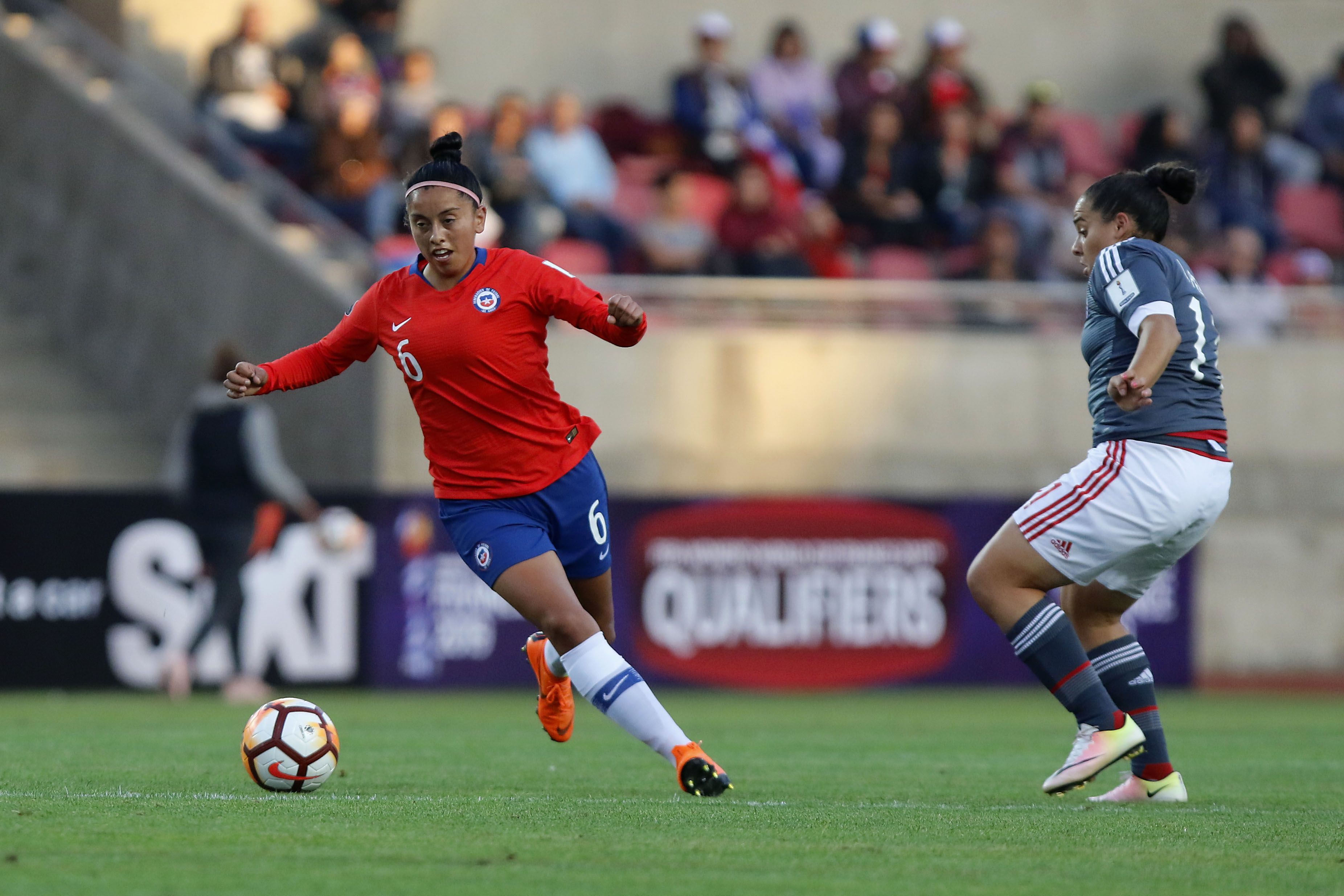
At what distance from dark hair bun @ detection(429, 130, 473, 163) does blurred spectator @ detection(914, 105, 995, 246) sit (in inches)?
437

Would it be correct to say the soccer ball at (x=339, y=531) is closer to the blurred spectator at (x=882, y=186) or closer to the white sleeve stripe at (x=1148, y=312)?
the blurred spectator at (x=882, y=186)

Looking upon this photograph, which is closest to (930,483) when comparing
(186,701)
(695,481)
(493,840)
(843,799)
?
(695,481)

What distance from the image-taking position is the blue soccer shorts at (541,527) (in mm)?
6602

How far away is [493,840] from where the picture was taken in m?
5.37

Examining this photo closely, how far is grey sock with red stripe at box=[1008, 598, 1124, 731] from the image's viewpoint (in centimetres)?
660

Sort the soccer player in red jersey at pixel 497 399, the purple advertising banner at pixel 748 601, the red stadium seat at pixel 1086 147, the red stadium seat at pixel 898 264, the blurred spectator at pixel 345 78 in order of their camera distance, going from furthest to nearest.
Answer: the red stadium seat at pixel 1086 147, the red stadium seat at pixel 898 264, the blurred spectator at pixel 345 78, the purple advertising banner at pixel 748 601, the soccer player in red jersey at pixel 497 399

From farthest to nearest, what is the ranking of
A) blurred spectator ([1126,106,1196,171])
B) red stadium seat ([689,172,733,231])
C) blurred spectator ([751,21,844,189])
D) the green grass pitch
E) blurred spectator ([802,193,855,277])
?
blurred spectator ([1126,106,1196,171]) < blurred spectator ([751,21,844,189]) < red stadium seat ([689,172,733,231]) < blurred spectator ([802,193,855,277]) < the green grass pitch

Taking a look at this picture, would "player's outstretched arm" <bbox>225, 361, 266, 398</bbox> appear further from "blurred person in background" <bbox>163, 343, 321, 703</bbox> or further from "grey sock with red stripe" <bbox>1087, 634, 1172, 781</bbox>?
"blurred person in background" <bbox>163, 343, 321, 703</bbox>

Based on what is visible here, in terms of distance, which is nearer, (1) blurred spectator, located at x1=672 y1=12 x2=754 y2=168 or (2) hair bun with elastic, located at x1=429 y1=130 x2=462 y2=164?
(2) hair bun with elastic, located at x1=429 y1=130 x2=462 y2=164

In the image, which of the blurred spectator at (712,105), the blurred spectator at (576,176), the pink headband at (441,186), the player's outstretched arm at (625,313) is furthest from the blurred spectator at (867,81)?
the player's outstretched arm at (625,313)

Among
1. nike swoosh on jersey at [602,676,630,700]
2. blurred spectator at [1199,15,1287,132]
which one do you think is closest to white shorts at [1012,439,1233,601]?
nike swoosh on jersey at [602,676,630,700]

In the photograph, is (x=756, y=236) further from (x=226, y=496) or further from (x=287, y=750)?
(x=287, y=750)

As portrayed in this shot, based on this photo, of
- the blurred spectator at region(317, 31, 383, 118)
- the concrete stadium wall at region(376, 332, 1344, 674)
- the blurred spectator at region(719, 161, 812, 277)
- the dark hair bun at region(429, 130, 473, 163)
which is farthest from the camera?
the blurred spectator at region(719, 161, 812, 277)

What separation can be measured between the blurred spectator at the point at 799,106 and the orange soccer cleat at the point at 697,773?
12.1 m
